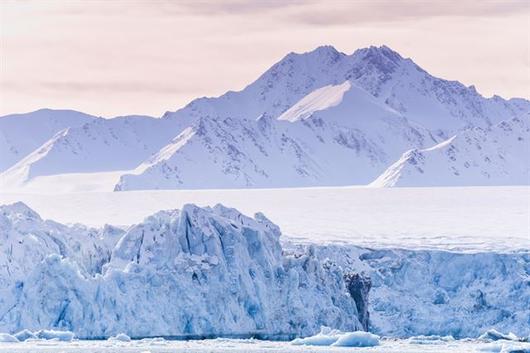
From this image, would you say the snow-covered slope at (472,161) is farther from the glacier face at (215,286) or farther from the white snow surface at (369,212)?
the glacier face at (215,286)

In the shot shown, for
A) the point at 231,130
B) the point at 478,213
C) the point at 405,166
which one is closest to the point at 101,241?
the point at 478,213

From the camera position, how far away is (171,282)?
41.3 meters

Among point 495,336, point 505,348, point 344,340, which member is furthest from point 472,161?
point 344,340

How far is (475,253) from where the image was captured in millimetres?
48125

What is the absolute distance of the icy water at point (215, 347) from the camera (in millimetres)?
35719

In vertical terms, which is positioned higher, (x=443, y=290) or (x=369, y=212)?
(x=369, y=212)

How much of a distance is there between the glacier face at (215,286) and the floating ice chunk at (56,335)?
1.87m

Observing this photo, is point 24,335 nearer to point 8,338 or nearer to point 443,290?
point 8,338

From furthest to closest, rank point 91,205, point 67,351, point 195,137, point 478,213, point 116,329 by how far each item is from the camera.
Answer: point 195,137 < point 91,205 < point 478,213 < point 116,329 < point 67,351

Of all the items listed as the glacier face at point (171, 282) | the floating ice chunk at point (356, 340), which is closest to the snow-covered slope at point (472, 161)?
the glacier face at point (171, 282)

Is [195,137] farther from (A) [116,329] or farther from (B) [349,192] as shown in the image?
(A) [116,329]

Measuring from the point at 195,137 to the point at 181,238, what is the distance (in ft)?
437

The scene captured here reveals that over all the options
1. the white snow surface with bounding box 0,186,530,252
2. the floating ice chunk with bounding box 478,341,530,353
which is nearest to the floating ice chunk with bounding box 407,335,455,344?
the floating ice chunk with bounding box 478,341,530,353

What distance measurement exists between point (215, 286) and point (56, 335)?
5986 mm
